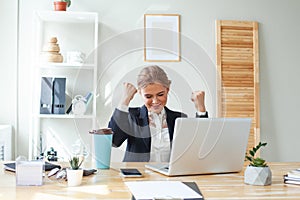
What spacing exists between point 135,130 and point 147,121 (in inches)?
4.6

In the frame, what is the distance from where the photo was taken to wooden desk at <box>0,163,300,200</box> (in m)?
1.50

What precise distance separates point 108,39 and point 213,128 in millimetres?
2081

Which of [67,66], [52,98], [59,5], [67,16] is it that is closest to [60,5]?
[59,5]

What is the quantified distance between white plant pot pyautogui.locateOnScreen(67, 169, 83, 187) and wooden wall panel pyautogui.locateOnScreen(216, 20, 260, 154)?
233 cm

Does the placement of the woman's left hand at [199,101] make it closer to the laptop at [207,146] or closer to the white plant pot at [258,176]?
the laptop at [207,146]

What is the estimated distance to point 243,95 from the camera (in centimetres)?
386

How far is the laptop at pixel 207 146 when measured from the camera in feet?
6.07

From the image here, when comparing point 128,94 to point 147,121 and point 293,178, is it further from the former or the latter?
point 293,178

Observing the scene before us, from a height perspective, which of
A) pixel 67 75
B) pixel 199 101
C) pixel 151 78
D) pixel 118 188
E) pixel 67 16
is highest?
pixel 67 16

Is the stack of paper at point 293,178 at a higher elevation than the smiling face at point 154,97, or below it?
below

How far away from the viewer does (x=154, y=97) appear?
2.51 metres

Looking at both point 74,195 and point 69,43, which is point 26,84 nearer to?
point 69,43

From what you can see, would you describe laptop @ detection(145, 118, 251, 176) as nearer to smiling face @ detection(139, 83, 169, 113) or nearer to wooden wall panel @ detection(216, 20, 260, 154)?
smiling face @ detection(139, 83, 169, 113)

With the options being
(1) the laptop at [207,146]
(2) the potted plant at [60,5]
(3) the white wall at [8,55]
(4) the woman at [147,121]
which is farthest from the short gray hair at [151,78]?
(3) the white wall at [8,55]
